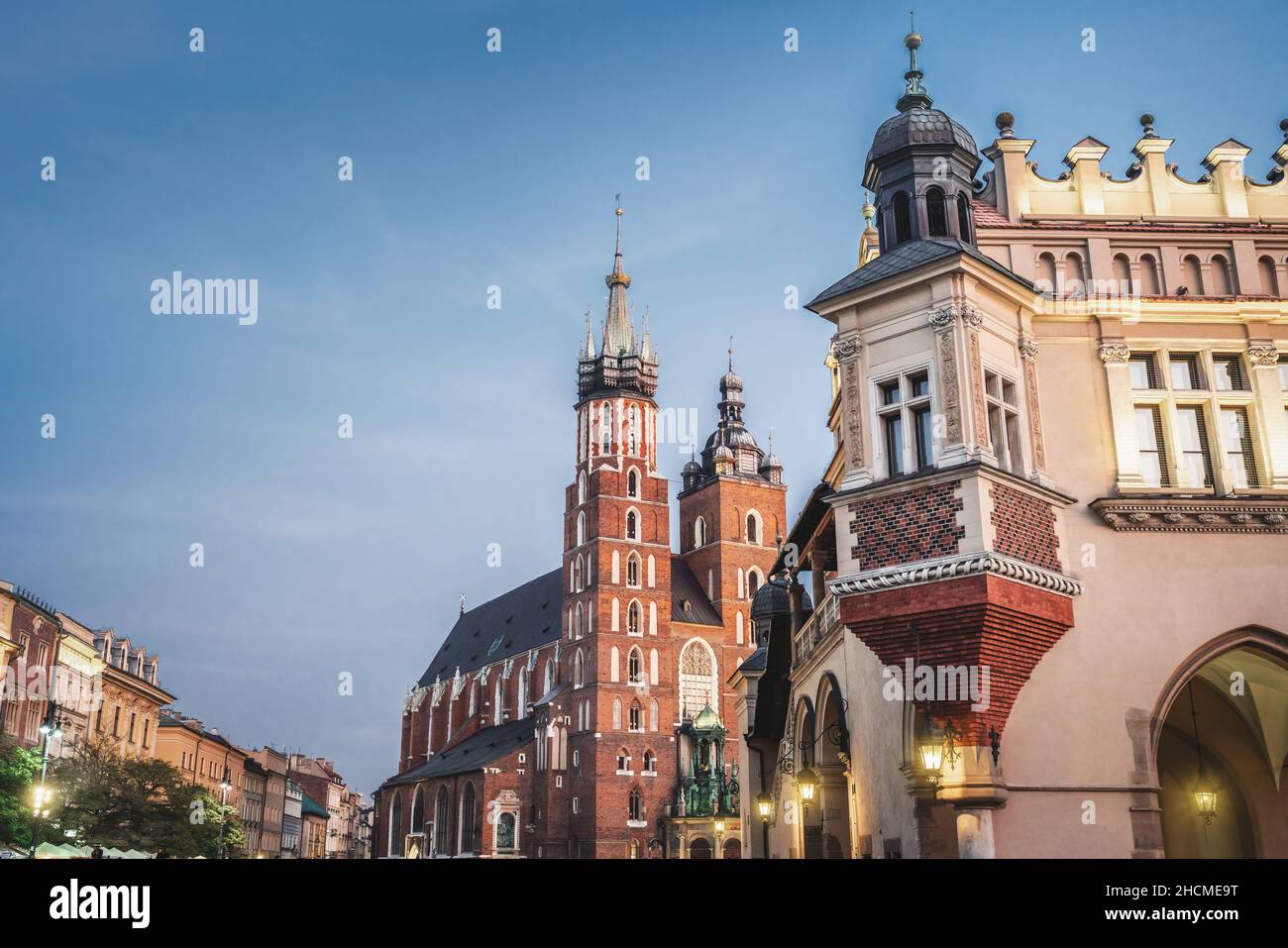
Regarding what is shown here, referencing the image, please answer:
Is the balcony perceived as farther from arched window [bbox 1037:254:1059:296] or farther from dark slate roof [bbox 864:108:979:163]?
dark slate roof [bbox 864:108:979:163]

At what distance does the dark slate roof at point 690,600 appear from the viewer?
9012cm

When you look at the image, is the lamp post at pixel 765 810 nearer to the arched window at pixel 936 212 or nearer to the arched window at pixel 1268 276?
the arched window at pixel 936 212

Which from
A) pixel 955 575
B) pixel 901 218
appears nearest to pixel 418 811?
pixel 901 218

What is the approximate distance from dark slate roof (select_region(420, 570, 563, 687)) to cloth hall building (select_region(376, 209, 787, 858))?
0.47 meters

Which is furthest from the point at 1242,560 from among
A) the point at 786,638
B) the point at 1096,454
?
the point at 786,638

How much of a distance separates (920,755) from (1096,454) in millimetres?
5555

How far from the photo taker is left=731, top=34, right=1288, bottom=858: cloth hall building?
1595 centimetres

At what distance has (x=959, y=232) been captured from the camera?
1850cm

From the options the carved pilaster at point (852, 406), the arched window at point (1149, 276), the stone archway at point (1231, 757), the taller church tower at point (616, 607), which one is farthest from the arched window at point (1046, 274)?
the taller church tower at point (616, 607)

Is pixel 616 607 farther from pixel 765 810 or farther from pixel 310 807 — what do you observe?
pixel 310 807

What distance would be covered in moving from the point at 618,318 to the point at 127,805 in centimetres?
6287
